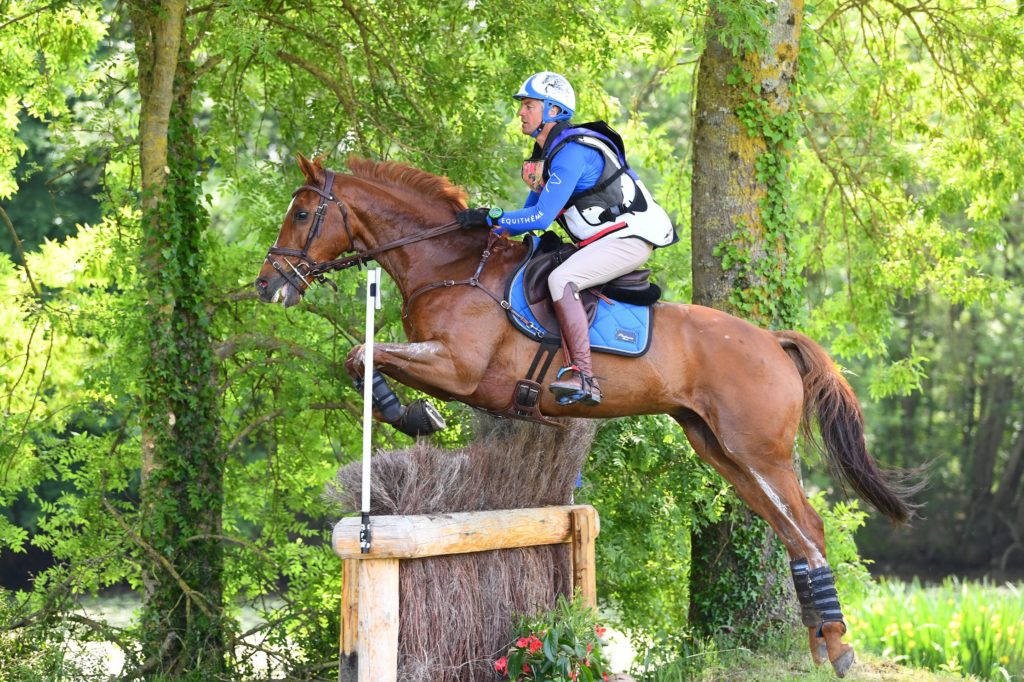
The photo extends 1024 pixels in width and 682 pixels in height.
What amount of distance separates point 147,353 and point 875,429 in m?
17.4

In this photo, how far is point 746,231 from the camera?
718 centimetres

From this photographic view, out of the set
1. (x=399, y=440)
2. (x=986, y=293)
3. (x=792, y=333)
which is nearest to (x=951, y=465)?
(x=986, y=293)

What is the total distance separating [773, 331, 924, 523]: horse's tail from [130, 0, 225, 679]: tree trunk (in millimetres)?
4035

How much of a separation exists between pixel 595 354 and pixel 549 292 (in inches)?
15.0

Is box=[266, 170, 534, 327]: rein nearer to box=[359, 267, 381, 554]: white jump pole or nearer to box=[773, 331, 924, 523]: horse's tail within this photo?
box=[359, 267, 381, 554]: white jump pole

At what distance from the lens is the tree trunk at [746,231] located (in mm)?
7207

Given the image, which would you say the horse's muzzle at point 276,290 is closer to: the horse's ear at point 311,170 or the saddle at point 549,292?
the horse's ear at point 311,170

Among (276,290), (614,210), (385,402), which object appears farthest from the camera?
(614,210)

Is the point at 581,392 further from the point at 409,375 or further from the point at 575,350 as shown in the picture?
the point at 409,375

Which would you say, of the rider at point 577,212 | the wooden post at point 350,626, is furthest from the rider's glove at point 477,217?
the wooden post at point 350,626

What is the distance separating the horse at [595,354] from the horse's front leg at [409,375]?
0.02 metres

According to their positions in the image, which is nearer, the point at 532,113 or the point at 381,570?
the point at 381,570

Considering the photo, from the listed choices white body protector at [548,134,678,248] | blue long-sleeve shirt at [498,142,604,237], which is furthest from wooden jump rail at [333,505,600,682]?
white body protector at [548,134,678,248]

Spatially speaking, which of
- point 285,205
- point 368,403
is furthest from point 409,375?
point 285,205
